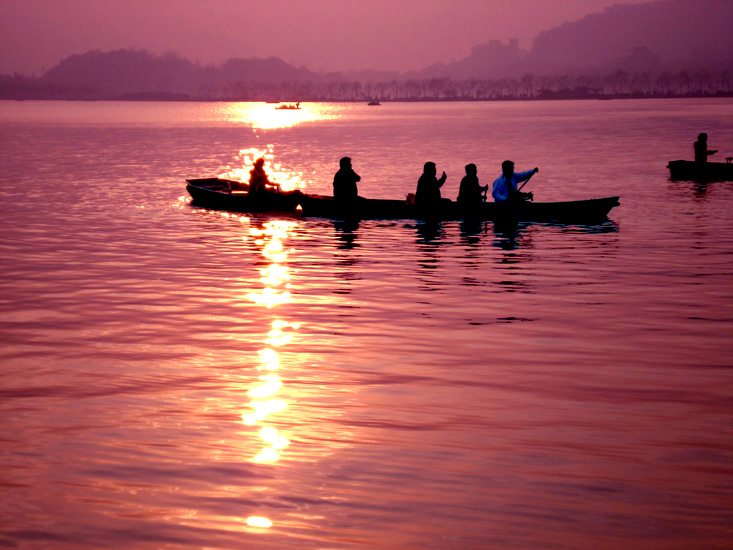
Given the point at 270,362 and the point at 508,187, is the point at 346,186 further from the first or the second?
the point at 270,362

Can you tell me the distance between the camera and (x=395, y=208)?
2880 cm

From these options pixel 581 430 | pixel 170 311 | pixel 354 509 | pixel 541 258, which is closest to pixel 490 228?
pixel 541 258

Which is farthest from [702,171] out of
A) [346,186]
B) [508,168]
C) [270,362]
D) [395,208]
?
[270,362]

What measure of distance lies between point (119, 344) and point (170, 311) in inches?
96.9

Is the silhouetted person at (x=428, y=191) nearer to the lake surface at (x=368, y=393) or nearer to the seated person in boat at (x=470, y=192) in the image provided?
the seated person in boat at (x=470, y=192)

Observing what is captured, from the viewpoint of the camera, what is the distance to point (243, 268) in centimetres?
2095

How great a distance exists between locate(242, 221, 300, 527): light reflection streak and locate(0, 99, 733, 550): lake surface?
0.04 m

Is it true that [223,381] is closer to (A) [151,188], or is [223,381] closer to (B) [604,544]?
(B) [604,544]

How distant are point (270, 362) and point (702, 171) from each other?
33.8 metres

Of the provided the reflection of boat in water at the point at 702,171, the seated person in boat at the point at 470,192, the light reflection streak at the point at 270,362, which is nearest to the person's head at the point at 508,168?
the seated person in boat at the point at 470,192

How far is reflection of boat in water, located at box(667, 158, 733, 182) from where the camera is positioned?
40625 millimetres

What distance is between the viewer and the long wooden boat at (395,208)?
27.4 meters

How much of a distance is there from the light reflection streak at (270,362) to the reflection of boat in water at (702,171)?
23597mm

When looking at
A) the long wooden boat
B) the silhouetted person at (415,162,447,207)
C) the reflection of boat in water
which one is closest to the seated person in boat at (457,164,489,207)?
the long wooden boat
